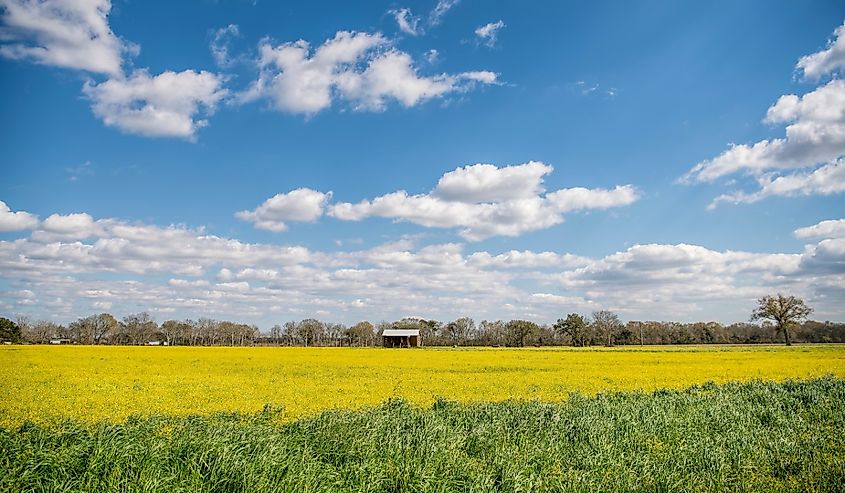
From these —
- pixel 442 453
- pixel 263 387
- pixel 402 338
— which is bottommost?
pixel 263 387

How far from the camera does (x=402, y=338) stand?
120 metres

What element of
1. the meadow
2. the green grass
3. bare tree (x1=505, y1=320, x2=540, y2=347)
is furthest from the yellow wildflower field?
bare tree (x1=505, y1=320, x2=540, y2=347)

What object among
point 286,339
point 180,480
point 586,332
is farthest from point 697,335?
point 180,480

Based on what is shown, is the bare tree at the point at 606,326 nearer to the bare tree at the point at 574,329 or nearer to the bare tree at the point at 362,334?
the bare tree at the point at 574,329

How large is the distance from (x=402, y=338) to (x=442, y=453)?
4416 inches

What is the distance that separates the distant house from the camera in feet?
383

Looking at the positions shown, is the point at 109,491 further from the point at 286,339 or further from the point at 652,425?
the point at 286,339

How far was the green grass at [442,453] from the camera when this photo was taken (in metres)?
7.25

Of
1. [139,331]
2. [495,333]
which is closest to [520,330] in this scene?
[495,333]

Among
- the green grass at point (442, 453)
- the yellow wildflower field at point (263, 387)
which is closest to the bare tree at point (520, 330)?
the yellow wildflower field at point (263, 387)

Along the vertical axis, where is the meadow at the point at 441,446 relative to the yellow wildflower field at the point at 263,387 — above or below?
above

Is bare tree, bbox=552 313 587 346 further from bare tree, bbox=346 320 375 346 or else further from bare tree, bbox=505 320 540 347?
bare tree, bbox=346 320 375 346

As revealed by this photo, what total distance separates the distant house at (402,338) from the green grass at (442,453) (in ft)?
341

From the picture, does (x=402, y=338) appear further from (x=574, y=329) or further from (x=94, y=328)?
(x=94, y=328)
